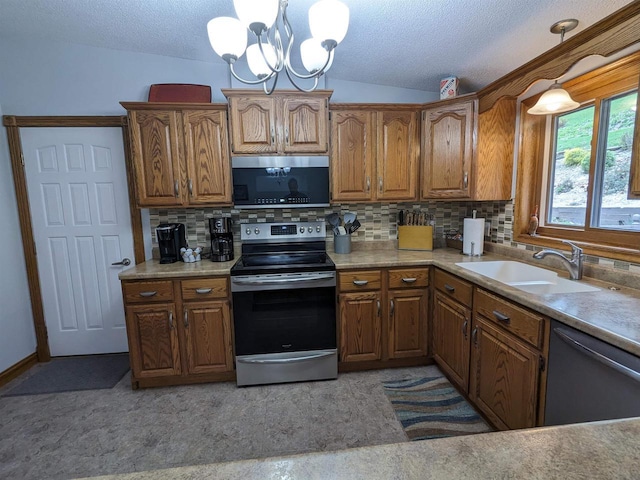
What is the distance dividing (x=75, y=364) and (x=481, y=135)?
3.75m

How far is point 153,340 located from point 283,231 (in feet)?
4.16

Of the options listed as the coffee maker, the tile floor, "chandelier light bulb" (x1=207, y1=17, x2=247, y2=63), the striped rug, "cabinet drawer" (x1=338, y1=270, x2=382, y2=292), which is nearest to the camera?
"chandelier light bulb" (x1=207, y1=17, x2=247, y2=63)

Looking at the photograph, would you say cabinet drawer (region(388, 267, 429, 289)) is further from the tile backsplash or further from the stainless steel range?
the tile backsplash

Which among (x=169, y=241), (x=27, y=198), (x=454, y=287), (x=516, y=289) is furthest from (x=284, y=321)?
(x=27, y=198)

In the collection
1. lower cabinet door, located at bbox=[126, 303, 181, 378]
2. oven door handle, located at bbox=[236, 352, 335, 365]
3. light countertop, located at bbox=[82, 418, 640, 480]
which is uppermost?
light countertop, located at bbox=[82, 418, 640, 480]

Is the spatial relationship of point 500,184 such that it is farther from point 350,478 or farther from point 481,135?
point 350,478

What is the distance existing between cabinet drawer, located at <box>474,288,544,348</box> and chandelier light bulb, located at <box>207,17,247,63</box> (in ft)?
5.50

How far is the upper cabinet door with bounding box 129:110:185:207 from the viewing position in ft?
A: 7.27

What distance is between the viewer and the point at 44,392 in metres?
2.17

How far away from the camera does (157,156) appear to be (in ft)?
7.40

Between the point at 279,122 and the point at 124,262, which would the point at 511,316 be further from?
the point at 124,262

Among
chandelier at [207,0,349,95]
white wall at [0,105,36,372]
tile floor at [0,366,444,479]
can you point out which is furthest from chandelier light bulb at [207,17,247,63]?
white wall at [0,105,36,372]

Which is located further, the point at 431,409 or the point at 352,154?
the point at 352,154

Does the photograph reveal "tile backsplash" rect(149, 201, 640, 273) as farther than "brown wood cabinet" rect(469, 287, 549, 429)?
Yes
